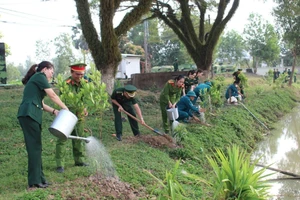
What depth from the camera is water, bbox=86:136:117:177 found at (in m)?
4.94

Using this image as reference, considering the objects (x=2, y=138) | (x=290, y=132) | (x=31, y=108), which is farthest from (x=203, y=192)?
(x=290, y=132)

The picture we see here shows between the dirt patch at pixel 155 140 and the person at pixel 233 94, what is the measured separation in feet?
18.6

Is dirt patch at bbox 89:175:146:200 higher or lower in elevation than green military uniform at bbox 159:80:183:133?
lower

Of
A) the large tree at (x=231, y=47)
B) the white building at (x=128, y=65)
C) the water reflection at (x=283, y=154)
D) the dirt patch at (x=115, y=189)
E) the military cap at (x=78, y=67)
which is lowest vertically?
the water reflection at (x=283, y=154)

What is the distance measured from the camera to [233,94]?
1263cm

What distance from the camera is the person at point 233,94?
40.7 feet

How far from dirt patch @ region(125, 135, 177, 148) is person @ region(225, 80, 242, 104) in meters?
5.67

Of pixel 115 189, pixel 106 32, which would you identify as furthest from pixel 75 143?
pixel 106 32

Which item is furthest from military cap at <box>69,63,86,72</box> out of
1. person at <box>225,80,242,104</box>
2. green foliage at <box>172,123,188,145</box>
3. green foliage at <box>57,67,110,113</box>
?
person at <box>225,80,242,104</box>

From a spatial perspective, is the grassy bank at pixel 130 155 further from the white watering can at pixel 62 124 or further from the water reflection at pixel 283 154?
the white watering can at pixel 62 124

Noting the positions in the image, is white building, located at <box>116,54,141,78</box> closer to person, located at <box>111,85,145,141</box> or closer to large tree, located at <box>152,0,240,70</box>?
large tree, located at <box>152,0,240,70</box>

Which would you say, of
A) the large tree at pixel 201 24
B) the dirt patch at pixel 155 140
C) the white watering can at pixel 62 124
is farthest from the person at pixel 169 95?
the large tree at pixel 201 24

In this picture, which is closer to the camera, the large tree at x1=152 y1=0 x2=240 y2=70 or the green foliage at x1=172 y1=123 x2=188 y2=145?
the green foliage at x1=172 y1=123 x2=188 y2=145

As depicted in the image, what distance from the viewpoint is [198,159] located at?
6844 mm
